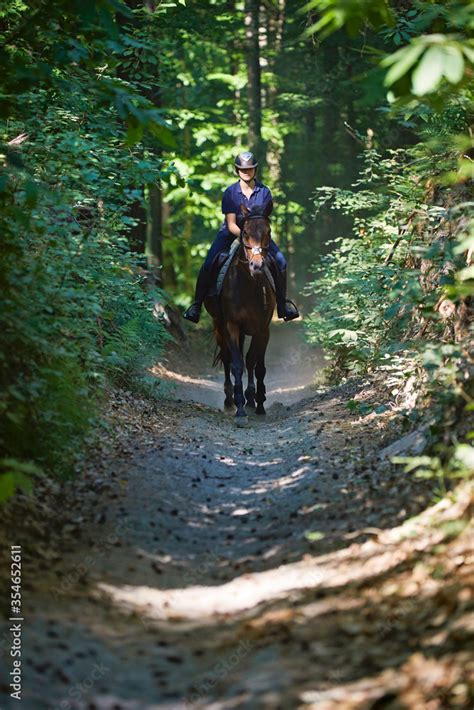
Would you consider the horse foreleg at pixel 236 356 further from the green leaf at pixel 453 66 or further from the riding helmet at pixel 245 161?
the green leaf at pixel 453 66

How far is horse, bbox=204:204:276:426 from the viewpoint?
1413 cm

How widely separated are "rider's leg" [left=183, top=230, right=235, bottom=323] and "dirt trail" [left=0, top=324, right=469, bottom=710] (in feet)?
19.5

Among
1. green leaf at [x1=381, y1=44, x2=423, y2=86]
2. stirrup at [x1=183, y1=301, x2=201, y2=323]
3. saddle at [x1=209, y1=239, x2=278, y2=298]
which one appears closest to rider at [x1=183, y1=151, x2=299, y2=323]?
saddle at [x1=209, y1=239, x2=278, y2=298]

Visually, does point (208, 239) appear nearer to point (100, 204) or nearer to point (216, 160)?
point (216, 160)

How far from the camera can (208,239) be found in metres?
33.3

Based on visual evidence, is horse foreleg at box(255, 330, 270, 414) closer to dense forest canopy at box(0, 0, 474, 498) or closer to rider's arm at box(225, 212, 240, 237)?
dense forest canopy at box(0, 0, 474, 498)

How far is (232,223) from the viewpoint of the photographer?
1509cm

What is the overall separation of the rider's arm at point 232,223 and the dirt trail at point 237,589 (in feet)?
16.8

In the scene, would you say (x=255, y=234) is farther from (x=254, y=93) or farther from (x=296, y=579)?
(x=254, y=93)

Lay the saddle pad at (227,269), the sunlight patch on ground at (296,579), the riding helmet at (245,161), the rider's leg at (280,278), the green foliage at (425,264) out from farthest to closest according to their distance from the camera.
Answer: the rider's leg at (280,278), the saddle pad at (227,269), the riding helmet at (245,161), the sunlight patch on ground at (296,579), the green foliage at (425,264)

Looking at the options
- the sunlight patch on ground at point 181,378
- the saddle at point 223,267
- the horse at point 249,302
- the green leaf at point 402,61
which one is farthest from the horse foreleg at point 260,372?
the green leaf at point 402,61

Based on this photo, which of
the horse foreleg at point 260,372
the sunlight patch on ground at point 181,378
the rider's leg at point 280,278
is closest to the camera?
the rider's leg at point 280,278

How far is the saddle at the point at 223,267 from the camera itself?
1530cm

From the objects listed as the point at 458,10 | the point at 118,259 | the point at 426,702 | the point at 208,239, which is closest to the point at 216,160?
the point at 208,239
